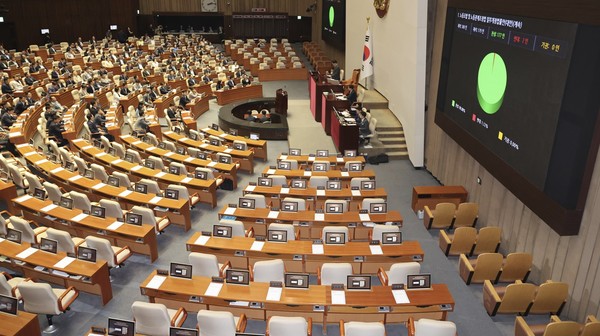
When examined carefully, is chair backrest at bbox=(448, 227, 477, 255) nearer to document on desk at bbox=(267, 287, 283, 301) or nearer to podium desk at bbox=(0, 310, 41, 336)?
document on desk at bbox=(267, 287, 283, 301)

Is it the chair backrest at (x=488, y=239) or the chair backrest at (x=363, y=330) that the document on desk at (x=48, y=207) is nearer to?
the chair backrest at (x=363, y=330)

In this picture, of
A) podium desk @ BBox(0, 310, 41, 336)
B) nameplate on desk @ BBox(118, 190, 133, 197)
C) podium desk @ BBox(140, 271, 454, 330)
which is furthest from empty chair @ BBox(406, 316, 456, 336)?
nameplate on desk @ BBox(118, 190, 133, 197)

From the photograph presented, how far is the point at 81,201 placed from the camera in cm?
1114

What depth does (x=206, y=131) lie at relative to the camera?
57.9 ft

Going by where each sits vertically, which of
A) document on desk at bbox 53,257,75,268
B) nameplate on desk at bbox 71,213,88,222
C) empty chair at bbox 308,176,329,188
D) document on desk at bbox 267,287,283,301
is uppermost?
document on desk at bbox 267,287,283,301

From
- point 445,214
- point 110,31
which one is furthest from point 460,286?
point 110,31

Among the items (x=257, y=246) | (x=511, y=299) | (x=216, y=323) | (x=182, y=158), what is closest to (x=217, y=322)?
(x=216, y=323)

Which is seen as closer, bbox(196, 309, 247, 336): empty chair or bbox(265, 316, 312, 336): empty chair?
bbox(265, 316, 312, 336): empty chair

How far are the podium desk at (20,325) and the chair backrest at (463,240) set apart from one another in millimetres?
8131

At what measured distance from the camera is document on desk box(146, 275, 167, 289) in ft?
25.8

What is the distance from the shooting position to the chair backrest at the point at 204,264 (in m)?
8.50

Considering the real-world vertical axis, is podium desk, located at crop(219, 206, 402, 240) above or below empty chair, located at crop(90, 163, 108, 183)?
below

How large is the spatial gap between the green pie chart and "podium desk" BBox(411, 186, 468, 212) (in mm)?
2747

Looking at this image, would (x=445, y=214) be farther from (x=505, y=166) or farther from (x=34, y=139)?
(x=34, y=139)
